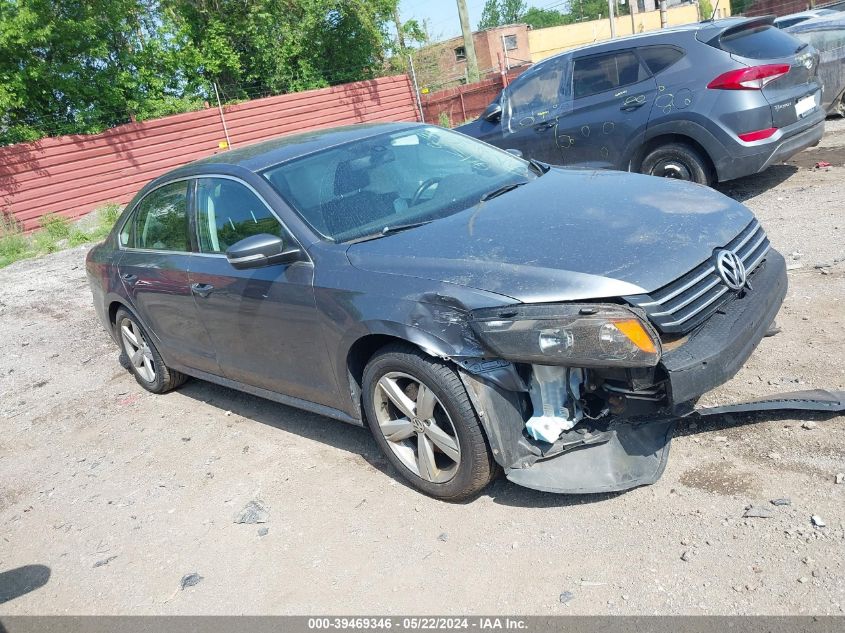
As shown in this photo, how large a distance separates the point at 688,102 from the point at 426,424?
5017 mm

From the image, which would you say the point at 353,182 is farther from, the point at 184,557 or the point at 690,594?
the point at 690,594

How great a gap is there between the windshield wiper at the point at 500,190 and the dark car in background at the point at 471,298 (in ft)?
0.06

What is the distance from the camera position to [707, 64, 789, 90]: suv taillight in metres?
6.81

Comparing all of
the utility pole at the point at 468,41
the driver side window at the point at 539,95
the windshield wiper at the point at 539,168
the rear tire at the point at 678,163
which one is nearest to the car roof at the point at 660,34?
the driver side window at the point at 539,95

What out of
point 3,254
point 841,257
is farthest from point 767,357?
point 3,254

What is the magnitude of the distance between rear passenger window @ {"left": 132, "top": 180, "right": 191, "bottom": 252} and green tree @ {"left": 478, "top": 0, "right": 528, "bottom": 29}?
10634 cm

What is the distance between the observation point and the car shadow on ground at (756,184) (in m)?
7.97

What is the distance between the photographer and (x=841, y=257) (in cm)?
551

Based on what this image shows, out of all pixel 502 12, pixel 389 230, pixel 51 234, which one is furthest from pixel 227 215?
pixel 502 12

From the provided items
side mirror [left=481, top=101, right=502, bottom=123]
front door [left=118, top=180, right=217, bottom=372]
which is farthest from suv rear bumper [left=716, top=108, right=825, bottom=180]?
front door [left=118, top=180, right=217, bottom=372]

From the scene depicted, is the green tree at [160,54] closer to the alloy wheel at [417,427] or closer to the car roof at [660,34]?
the car roof at [660,34]

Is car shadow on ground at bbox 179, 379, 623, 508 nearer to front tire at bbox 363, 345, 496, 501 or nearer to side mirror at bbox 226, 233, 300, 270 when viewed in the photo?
front tire at bbox 363, 345, 496, 501

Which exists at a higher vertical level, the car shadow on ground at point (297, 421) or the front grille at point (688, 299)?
the front grille at point (688, 299)

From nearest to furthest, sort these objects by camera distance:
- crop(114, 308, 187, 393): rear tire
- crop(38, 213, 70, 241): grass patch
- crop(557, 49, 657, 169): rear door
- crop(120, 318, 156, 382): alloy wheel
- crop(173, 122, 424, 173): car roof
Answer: crop(173, 122, 424, 173): car roof
crop(114, 308, 187, 393): rear tire
crop(120, 318, 156, 382): alloy wheel
crop(557, 49, 657, 169): rear door
crop(38, 213, 70, 241): grass patch
